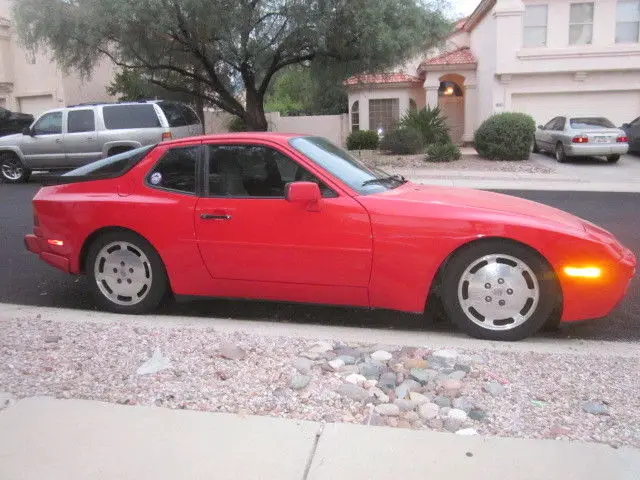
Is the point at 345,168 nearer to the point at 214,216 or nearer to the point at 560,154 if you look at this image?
the point at 214,216

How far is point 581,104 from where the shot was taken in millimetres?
24328

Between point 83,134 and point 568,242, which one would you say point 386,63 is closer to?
point 83,134

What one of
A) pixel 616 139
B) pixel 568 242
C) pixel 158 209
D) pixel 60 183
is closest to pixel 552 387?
pixel 568 242

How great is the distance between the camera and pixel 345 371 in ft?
13.7

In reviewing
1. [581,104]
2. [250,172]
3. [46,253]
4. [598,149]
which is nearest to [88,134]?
[46,253]

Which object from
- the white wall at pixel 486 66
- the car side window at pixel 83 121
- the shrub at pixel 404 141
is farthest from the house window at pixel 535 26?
the car side window at pixel 83 121

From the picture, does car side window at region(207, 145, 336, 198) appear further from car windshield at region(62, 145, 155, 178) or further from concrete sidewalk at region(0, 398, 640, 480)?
concrete sidewalk at region(0, 398, 640, 480)

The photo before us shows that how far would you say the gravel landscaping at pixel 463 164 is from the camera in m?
18.7

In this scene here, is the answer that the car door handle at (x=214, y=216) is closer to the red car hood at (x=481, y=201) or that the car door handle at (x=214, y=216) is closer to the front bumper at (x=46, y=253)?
the red car hood at (x=481, y=201)

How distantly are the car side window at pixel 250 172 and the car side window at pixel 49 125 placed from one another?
12.6 m

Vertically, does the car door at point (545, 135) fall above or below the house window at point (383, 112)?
below

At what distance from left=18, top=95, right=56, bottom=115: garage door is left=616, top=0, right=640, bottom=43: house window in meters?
23.4

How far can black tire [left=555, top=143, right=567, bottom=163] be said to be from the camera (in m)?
20.5

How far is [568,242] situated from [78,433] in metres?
3.33
